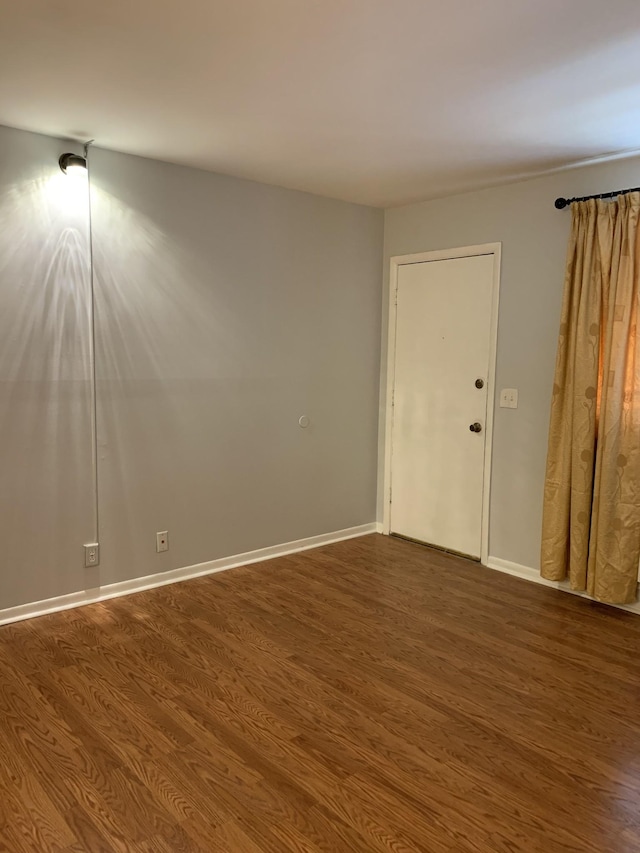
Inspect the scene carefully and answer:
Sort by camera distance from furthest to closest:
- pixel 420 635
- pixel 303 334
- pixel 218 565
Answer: pixel 303 334, pixel 218 565, pixel 420 635

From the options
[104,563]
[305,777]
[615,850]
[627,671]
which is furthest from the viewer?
[104,563]

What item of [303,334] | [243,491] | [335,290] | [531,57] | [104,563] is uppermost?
[531,57]

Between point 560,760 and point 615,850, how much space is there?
401 mm

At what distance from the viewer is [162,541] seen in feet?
12.3

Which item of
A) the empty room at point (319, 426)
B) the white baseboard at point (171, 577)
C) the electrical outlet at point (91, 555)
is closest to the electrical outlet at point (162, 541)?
the empty room at point (319, 426)

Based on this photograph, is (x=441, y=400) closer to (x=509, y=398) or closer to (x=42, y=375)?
(x=509, y=398)

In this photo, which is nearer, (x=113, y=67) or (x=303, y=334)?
(x=113, y=67)

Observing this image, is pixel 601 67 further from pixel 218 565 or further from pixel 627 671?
pixel 218 565

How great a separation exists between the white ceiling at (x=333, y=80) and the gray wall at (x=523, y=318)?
289mm

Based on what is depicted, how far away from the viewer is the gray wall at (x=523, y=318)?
368 cm

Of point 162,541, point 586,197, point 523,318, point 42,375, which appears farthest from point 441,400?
point 42,375

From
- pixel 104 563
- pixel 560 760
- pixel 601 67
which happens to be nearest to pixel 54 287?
pixel 104 563

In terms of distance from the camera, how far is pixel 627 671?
2826 mm

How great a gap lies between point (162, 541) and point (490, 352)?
234cm
